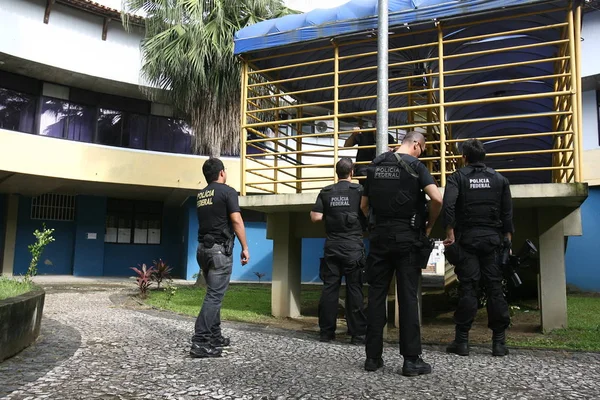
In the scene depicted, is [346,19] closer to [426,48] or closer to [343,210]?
[426,48]

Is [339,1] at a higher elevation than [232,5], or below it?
higher

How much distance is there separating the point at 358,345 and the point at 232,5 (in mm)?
10227

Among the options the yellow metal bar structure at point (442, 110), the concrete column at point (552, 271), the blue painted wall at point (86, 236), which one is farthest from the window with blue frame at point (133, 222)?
the concrete column at point (552, 271)

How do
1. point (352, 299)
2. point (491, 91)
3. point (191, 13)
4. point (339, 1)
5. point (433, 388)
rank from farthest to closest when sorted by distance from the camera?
point (339, 1) → point (191, 13) → point (491, 91) → point (352, 299) → point (433, 388)

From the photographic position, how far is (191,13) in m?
12.1

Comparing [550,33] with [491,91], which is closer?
[550,33]

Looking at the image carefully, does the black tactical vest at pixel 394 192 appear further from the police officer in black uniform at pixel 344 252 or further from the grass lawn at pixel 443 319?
the grass lawn at pixel 443 319

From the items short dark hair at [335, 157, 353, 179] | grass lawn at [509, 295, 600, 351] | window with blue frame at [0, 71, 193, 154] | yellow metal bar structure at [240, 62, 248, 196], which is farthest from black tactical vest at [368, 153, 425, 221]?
window with blue frame at [0, 71, 193, 154]

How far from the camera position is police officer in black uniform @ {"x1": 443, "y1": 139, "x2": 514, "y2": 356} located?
4.36 meters

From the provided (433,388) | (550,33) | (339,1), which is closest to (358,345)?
(433,388)

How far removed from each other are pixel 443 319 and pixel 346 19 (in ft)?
15.1

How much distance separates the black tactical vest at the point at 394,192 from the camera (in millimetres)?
3822

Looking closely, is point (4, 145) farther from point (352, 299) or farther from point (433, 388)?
point (433, 388)

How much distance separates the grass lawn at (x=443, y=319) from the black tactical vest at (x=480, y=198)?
4.69 feet
